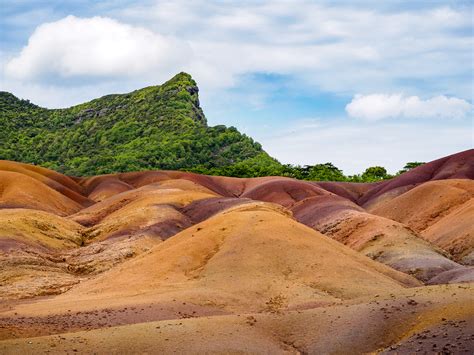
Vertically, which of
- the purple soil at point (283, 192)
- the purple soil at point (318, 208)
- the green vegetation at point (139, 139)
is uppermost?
the green vegetation at point (139, 139)

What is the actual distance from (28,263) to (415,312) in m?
27.3

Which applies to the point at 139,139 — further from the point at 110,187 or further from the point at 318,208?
the point at 318,208

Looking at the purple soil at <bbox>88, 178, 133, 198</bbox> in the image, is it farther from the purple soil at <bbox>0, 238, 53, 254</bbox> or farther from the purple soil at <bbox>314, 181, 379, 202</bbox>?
the purple soil at <bbox>0, 238, 53, 254</bbox>

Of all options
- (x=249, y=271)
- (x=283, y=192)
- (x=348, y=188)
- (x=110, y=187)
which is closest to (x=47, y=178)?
(x=110, y=187)

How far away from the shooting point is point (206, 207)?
207ft

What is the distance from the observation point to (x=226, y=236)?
135 feet

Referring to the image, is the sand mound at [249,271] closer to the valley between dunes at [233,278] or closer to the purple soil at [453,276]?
the valley between dunes at [233,278]

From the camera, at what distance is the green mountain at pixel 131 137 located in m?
148

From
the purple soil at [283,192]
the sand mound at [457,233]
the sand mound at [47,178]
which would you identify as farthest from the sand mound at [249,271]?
the sand mound at [47,178]

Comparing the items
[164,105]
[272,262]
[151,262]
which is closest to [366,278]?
[272,262]

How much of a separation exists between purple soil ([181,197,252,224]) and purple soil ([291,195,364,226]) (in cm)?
872

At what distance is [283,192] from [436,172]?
67.0ft

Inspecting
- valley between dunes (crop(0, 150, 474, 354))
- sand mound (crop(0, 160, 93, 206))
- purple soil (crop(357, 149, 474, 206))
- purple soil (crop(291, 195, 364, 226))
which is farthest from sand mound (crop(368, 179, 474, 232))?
sand mound (crop(0, 160, 93, 206))

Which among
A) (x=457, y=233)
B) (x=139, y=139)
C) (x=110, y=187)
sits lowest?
(x=457, y=233)
